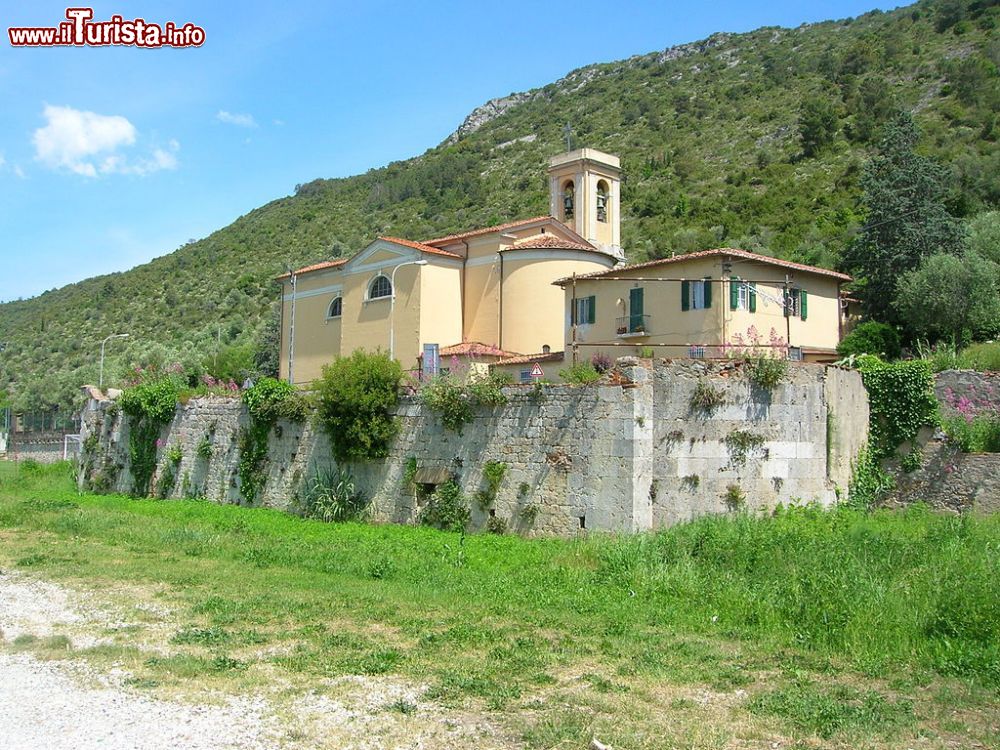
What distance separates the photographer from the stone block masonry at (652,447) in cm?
1700

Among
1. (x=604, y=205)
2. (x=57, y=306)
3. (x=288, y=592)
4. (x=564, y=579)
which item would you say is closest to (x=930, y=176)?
(x=604, y=205)

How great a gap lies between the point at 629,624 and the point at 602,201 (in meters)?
33.8

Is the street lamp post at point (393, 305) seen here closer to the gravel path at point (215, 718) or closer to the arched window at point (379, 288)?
the arched window at point (379, 288)

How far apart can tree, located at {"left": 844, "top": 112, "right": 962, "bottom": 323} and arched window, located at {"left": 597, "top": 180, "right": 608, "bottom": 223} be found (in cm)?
1248

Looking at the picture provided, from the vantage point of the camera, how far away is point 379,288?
38500 millimetres

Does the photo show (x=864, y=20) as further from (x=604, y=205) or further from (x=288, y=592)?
(x=288, y=592)

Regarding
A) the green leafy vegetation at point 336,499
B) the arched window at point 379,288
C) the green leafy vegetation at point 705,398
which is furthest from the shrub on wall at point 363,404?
the arched window at point 379,288

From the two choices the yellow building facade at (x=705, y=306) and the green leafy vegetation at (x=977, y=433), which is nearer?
the green leafy vegetation at (x=977, y=433)

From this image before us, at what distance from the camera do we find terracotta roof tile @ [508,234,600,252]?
118 ft

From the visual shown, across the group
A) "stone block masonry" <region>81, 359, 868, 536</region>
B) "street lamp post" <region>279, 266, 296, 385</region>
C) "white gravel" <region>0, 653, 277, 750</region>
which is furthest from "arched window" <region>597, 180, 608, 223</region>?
"white gravel" <region>0, 653, 277, 750</region>

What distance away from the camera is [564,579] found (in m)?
13.3

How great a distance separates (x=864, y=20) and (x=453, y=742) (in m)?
121

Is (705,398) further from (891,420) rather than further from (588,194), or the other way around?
(588,194)

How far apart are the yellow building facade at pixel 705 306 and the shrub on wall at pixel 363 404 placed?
8806 millimetres
